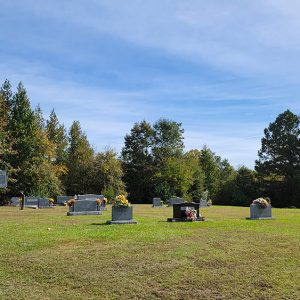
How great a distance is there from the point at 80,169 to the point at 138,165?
10.0 metres

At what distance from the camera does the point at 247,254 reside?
10.3m

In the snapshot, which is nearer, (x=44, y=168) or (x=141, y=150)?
(x=44, y=168)

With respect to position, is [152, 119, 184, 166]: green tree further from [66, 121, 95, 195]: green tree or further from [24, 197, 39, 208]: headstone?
[24, 197, 39, 208]: headstone

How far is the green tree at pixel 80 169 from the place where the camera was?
54.2 metres

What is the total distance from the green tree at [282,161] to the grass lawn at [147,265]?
43.3 metres

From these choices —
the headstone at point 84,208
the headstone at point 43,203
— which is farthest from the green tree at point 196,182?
the headstone at point 84,208

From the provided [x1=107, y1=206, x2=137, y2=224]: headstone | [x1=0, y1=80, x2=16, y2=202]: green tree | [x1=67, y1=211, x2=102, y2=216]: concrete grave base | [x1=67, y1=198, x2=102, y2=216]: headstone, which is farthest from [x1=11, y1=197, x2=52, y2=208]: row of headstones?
[x1=107, y1=206, x2=137, y2=224]: headstone

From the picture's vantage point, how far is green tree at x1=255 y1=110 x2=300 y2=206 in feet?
180

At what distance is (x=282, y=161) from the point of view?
188 feet

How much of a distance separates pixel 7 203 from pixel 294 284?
3788cm

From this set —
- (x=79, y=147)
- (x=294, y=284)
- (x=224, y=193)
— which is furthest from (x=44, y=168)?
(x=294, y=284)

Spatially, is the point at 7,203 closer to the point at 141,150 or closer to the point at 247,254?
the point at 141,150

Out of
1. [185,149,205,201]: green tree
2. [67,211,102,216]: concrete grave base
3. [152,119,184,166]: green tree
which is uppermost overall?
[152,119,184,166]: green tree

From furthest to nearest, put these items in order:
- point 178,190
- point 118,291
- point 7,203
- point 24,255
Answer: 1. point 178,190
2. point 7,203
3. point 24,255
4. point 118,291
